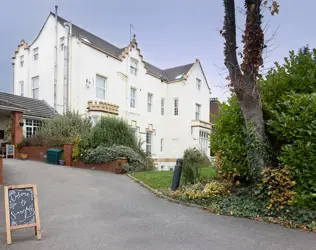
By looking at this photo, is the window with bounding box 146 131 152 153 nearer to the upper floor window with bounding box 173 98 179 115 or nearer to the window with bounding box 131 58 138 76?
the upper floor window with bounding box 173 98 179 115

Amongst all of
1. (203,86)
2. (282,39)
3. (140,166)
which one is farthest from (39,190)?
(203,86)

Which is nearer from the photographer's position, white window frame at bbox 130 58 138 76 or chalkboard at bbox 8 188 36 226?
chalkboard at bbox 8 188 36 226

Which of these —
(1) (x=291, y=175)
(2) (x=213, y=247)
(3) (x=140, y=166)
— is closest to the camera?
(2) (x=213, y=247)

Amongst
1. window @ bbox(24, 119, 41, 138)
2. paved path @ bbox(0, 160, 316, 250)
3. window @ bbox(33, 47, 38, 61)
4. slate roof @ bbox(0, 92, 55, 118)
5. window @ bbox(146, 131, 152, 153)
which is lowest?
paved path @ bbox(0, 160, 316, 250)

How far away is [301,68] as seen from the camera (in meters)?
7.55

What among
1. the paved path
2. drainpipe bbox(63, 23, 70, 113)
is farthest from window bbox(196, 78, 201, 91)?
the paved path

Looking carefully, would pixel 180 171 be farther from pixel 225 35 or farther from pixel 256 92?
pixel 225 35

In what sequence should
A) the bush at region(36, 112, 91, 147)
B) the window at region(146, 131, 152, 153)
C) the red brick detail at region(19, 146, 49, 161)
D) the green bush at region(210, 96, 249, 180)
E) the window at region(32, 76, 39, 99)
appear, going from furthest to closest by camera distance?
1. the window at region(146, 131, 152, 153)
2. the window at region(32, 76, 39, 99)
3. the red brick detail at region(19, 146, 49, 161)
4. the bush at region(36, 112, 91, 147)
5. the green bush at region(210, 96, 249, 180)

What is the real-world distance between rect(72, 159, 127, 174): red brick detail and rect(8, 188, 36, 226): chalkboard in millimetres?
8086

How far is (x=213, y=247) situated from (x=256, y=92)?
14.6ft

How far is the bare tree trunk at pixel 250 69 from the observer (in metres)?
7.22

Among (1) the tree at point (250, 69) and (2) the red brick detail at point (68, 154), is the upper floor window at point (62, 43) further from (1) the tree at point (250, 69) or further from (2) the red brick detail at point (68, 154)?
(1) the tree at point (250, 69)

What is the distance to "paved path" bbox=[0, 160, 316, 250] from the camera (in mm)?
4543

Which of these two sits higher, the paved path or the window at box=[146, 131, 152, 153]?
the window at box=[146, 131, 152, 153]
